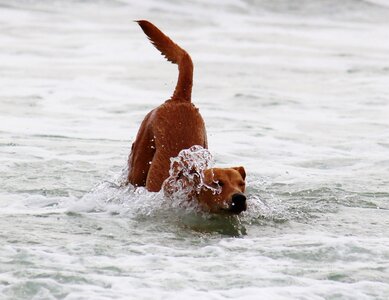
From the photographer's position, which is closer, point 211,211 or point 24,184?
point 211,211

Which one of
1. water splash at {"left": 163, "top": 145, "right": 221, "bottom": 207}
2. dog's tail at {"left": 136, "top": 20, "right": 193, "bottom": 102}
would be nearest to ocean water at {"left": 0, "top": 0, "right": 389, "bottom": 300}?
water splash at {"left": 163, "top": 145, "right": 221, "bottom": 207}

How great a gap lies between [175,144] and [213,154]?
266 cm

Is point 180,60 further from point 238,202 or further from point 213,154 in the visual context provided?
point 213,154

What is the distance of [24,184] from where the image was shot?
25.3 ft

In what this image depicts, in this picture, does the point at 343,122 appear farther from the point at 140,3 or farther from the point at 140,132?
the point at 140,3

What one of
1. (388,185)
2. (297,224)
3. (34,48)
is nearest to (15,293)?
(297,224)

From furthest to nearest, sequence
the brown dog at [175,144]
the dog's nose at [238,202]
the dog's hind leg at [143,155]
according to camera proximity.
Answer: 1. the dog's hind leg at [143,155]
2. the brown dog at [175,144]
3. the dog's nose at [238,202]

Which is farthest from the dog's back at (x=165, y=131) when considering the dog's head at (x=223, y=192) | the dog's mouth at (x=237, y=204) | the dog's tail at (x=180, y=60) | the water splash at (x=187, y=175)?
the dog's mouth at (x=237, y=204)

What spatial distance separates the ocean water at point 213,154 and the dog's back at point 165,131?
0.17 meters

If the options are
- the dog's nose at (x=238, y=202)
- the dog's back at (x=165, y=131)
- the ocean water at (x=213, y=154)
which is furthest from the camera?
the dog's back at (x=165, y=131)

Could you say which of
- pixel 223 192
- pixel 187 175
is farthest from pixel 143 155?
pixel 223 192

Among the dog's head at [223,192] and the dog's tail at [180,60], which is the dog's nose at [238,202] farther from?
the dog's tail at [180,60]

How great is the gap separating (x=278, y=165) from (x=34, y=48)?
26.9 feet

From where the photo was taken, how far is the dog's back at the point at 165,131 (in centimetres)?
682
